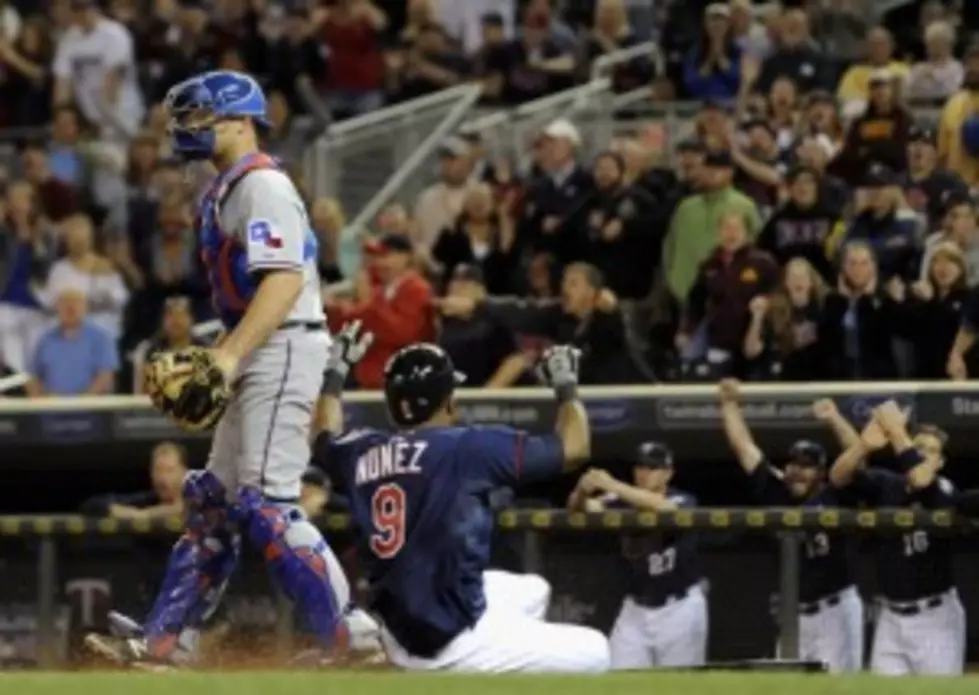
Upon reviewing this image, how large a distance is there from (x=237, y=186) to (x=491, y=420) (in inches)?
178

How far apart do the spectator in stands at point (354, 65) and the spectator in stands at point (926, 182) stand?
536cm

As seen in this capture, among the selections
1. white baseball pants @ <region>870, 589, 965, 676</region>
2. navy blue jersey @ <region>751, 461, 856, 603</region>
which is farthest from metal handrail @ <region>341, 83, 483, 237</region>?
white baseball pants @ <region>870, 589, 965, 676</region>

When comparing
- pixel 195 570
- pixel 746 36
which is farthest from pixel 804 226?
pixel 195 570

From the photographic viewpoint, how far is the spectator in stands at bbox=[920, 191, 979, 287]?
672 inches

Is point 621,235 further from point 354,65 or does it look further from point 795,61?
point 354,65

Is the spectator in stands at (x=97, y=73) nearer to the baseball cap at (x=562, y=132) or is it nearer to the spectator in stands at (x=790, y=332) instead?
the baseball cap at (x=562, y=132)

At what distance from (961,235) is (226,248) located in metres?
6.33

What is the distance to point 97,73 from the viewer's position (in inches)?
903

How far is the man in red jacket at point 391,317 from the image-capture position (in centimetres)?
1739

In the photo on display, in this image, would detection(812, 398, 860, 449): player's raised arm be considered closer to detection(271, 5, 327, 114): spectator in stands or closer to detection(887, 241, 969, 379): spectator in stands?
detection(887, 241, 969, 379): spectator in stands

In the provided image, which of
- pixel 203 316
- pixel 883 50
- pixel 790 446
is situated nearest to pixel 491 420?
pixel 790 446

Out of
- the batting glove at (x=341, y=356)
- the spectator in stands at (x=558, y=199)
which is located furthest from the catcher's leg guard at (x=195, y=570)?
the spectator in stands at (x=558, y=199)

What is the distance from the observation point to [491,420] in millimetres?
15977

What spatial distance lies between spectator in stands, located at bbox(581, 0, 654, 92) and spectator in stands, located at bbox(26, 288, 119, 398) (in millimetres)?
4799
